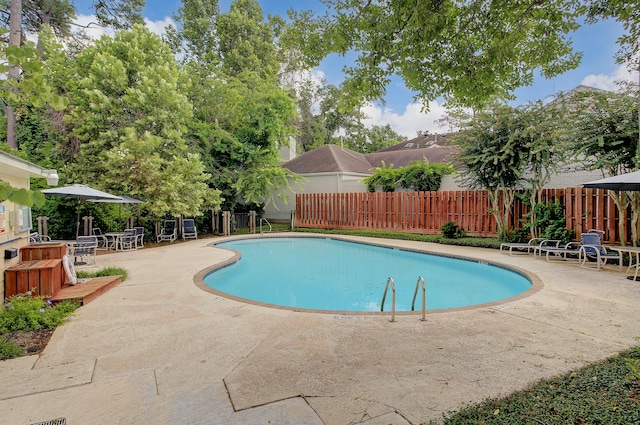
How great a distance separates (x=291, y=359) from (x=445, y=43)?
359cm

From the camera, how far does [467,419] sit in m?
2.40

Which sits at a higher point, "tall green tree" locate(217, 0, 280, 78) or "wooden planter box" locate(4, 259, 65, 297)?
"tall green tree" locate(217, 0, 280, 78)

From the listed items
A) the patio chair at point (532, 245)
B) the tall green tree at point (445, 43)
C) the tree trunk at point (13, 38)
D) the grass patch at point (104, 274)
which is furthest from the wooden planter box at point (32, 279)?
the tree trunk at point (13, 38)

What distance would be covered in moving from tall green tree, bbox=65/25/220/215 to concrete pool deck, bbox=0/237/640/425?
7.78m

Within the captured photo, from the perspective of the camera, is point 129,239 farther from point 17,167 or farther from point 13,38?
point 13,38

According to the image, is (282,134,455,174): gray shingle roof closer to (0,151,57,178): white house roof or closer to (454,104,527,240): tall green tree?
(454,104,527,240): tall green tree

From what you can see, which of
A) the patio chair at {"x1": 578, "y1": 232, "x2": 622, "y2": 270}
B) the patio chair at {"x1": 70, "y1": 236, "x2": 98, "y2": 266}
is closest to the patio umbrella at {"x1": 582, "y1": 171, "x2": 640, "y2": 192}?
the patio chair at {"x1": 578, "y1": 232, "x2": 622, "y2": 270}

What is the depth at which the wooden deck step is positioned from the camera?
216 inches

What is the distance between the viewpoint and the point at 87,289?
5.94 m

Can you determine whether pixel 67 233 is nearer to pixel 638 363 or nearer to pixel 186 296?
pixel 186 296

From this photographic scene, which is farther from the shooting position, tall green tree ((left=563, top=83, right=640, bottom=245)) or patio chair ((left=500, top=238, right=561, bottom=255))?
Result: patio chair ((left=500, top=238, right=561, bottom=255))

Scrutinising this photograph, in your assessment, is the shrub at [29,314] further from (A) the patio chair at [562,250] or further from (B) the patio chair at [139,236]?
(A) the patio chair at [562,250]

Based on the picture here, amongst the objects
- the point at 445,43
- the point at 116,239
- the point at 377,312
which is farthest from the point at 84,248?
the point at 445,43

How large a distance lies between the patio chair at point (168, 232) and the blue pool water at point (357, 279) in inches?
156
